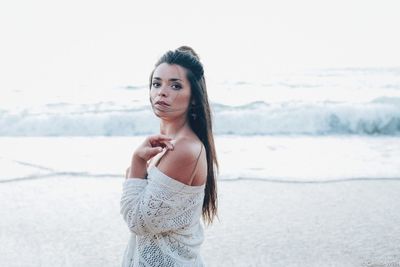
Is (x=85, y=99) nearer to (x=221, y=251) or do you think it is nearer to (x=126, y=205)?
(x=221, y=251)

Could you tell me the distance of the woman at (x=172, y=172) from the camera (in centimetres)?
216

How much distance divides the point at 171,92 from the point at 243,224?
2.76m

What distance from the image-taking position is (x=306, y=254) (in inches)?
163

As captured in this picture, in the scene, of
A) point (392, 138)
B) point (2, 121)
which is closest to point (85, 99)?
point (2, 121)

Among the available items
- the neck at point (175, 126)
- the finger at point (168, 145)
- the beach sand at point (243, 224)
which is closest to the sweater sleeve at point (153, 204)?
the finger at point (168, 145)

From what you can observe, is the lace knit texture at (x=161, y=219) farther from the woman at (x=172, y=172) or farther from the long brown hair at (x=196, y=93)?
the long brown hair at (x=196, y=93)

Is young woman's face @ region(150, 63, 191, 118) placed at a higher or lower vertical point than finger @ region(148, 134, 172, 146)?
higher

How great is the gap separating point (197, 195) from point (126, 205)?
305 mm

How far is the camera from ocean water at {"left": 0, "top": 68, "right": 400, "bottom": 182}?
280 inches

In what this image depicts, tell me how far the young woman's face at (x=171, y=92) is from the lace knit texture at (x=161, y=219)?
252 millimetres

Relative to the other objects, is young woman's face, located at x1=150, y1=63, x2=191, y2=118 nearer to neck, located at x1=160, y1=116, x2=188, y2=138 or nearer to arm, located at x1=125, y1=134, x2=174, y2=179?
neck, located at x1=160, y1=116, x2=188, y2=138

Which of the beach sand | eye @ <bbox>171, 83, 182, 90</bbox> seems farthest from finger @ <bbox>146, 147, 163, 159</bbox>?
the beach sand

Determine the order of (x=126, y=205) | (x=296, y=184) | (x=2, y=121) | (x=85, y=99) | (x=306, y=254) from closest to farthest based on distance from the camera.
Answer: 1. (x=126, y=205)
2. (x=306, y=254)
3. (x=296, y=184)
4. (x=2, y=121)
5. (x=85, y=99)

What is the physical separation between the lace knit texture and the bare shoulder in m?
0.02
